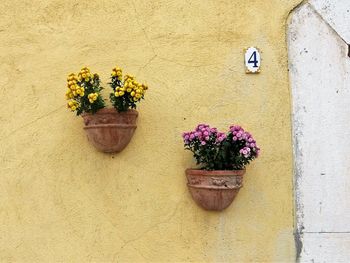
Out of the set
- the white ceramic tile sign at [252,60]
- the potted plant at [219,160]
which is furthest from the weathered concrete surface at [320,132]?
the potted plant at [219,160]

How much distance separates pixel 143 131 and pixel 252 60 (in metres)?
0.84

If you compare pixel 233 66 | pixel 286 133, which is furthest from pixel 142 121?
pixel 286 133

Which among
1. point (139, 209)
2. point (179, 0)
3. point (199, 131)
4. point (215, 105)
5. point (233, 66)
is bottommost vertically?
point (139, 209)

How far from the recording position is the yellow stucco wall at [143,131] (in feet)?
10.2

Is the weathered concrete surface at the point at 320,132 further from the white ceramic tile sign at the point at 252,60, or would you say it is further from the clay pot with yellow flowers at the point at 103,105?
the clay pot with yellow flowers at the point at 103,105

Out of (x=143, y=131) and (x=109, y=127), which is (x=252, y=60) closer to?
(x=143, y=131)

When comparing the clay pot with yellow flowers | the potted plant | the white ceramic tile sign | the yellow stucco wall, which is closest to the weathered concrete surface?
the yellow stucco wall

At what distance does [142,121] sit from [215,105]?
476 mm

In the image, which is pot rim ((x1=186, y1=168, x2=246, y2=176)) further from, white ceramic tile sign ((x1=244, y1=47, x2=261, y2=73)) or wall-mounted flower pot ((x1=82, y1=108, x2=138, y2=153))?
white ceramic tile sign ((x1=244, y1=47, x2=261, y2=73))

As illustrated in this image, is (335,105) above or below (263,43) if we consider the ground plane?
below

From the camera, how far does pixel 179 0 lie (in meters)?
3.29

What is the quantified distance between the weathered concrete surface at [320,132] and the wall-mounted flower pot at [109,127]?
1.07 metres

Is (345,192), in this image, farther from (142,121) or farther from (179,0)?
(179,0)


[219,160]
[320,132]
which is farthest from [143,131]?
[320,132]
